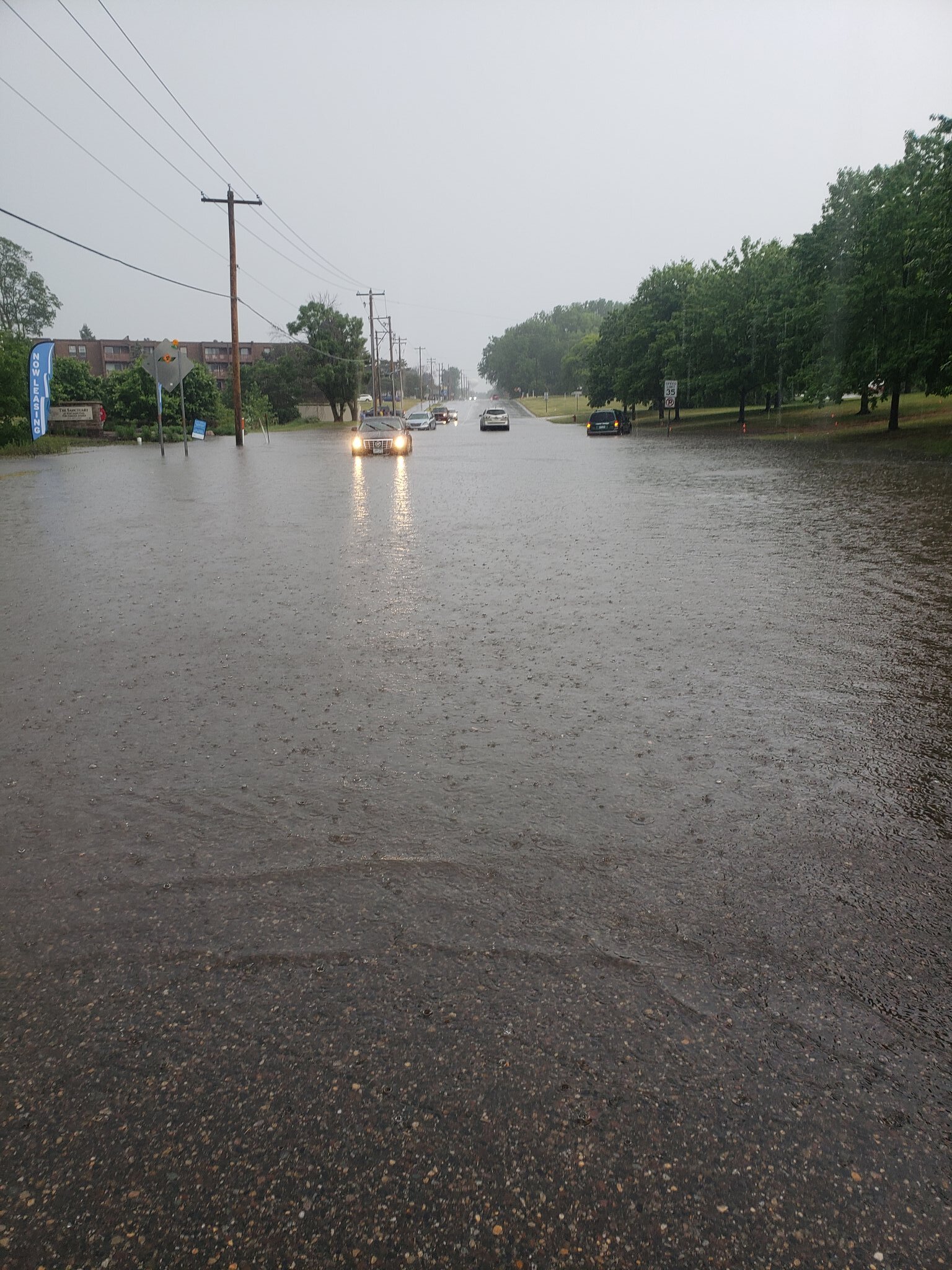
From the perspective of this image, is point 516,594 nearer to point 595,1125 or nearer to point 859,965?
point 859,965

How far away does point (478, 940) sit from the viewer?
3332 mm

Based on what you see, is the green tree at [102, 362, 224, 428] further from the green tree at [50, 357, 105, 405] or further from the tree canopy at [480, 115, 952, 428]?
the tree canopy at [480, 115, 952, 428]

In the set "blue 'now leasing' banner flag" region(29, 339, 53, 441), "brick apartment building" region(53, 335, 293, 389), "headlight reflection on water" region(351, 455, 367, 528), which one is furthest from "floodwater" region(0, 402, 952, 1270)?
"brick apartment building" region(53, 335, 293, 389)

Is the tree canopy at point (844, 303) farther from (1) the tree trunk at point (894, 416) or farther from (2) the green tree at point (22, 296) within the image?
(2) the green tree at point (22, 296)

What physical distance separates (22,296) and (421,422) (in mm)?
49257

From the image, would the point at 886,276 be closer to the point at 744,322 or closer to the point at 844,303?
the point at 844,303

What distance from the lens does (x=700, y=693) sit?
6.07 meters

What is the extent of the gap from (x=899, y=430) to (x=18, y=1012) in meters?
42.0

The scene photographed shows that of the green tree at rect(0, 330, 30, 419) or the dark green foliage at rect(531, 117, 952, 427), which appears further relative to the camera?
the green tree at rect(0, 330, 30, 419)

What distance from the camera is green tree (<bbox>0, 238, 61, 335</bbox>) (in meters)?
97.1

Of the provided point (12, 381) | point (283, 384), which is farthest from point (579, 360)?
point (12, 381)

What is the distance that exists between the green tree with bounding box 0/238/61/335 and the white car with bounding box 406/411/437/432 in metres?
43.5

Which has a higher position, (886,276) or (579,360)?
(579,360)

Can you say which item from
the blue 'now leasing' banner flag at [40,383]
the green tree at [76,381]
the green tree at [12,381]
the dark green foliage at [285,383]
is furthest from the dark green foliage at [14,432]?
the dark green foliage at [285,383]
